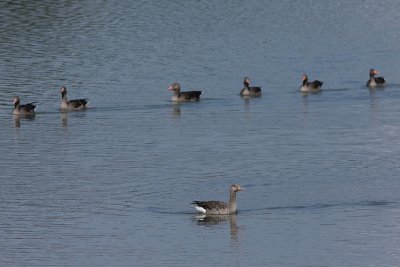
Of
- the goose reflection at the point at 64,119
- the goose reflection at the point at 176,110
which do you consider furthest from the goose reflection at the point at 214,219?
the goose reflection at the point at 176,110

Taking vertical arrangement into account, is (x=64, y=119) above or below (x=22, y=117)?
below

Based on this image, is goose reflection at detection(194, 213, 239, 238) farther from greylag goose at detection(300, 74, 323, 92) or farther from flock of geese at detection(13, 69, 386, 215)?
greylag goose at detection(300, 74, 323, 92)

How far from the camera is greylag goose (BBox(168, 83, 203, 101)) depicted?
54638 millimetres

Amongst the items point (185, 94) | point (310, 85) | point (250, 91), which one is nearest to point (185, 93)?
point (185, 94)

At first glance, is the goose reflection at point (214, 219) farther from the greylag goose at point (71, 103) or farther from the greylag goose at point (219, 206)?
the greylag goose at point (71, 103)

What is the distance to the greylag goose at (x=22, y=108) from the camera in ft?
170

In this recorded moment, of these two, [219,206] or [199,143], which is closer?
[219,206]

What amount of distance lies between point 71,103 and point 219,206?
19.1 m

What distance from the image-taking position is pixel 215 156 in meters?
43.0

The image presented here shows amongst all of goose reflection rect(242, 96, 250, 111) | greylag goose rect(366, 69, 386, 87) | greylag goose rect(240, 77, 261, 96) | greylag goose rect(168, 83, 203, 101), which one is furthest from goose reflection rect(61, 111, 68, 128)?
greylag goose rect(366, 69, 386, 87)

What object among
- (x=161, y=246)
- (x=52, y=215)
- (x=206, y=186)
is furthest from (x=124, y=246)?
(x=206, y=186)

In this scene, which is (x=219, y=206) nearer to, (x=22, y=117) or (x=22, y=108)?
(x=22, y=108)

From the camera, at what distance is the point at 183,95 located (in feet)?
180

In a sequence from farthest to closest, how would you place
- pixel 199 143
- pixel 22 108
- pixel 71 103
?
pixel 71 103
pixel 22 108
pixel 199 143
